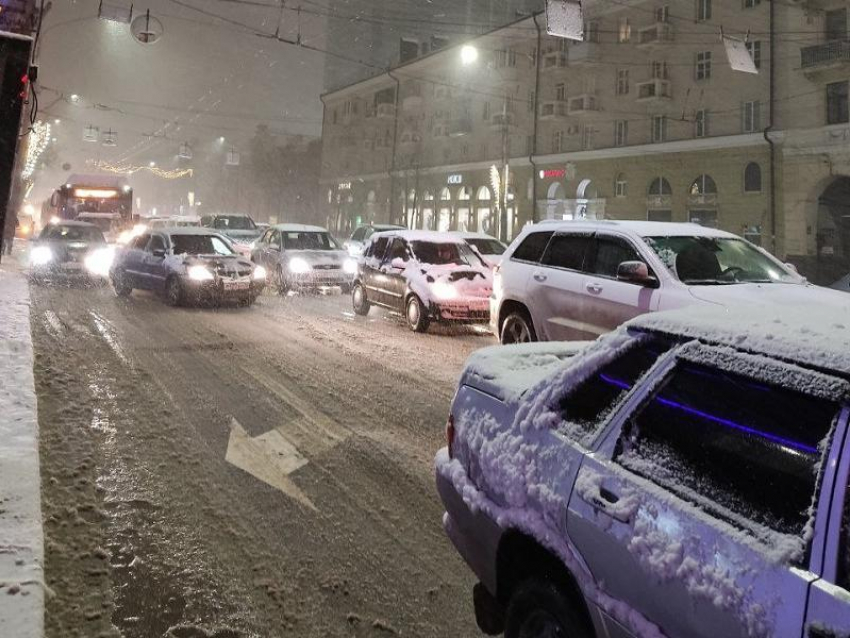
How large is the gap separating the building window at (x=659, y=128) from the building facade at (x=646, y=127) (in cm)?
8

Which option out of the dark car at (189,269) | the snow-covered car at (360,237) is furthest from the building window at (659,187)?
the dark car at (189,269)

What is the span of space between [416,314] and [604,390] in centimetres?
953

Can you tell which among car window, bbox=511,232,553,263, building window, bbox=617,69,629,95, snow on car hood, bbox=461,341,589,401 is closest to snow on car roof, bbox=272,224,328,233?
car window, bbox=511,232,553,263

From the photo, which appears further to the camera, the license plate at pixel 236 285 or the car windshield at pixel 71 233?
the car windshield at pixel 71 233

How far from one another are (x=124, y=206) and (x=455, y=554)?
100 ft

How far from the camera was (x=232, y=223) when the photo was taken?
26047mm

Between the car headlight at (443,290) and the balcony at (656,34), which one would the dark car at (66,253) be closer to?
the car headlight at (443,290)

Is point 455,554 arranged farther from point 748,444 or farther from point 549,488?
point 748,444

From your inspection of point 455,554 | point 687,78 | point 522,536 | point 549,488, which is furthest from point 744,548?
point 687,78

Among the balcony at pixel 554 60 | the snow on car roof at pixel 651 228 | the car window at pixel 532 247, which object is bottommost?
the car window at pixel 532 247

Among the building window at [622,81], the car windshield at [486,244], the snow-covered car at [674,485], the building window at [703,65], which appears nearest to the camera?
the snow-covered car at [674,485]

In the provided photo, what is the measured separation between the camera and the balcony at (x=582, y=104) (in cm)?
3866

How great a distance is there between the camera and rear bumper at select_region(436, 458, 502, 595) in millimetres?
2715

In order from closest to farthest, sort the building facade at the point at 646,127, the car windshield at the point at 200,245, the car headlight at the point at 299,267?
1. the car windshield at the point at 200,245
2. the car headlight at the point at 299,267
3. the building facade at the point at 646,127
